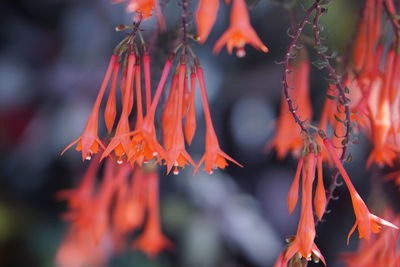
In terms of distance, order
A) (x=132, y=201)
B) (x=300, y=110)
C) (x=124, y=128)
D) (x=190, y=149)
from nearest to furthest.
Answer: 1. (x=124, y=128)
2. (x=300, y=110)
3. (x=132, y=201)
4. (x=190, y=149)

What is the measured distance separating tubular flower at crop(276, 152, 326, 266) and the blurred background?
2.19 feet

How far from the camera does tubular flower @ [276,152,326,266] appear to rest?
61cm

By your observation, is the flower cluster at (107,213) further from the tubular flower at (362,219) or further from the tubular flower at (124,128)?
the tubular flower at (362,219)

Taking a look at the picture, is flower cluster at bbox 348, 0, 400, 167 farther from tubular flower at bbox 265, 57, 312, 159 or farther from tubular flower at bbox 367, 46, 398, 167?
tubular flower at bbox 265, 57, 312, 159

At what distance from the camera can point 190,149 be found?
143 centimetres

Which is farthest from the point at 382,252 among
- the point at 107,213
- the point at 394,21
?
the point at 107,213

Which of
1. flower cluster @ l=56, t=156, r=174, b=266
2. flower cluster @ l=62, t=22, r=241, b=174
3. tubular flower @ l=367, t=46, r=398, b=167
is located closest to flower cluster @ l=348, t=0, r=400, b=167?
tubular flower @ l=367, t=46, r=398, b=167

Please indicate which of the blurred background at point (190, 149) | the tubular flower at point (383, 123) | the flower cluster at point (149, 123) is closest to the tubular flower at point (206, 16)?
the flower cluster at point (149, 123)

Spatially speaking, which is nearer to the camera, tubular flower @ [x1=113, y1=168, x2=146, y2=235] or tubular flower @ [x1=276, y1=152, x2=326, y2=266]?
tubular flower @ [x1=276, y1=152, x2=326, y2=266]

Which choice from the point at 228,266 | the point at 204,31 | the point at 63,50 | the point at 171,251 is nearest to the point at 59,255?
the point at 171,251

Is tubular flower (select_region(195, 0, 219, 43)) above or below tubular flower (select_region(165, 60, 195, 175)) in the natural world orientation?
above

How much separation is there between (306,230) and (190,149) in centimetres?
83

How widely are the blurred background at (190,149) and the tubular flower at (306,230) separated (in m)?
0.67

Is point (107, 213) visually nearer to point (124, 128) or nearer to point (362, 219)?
point (124, 128)
